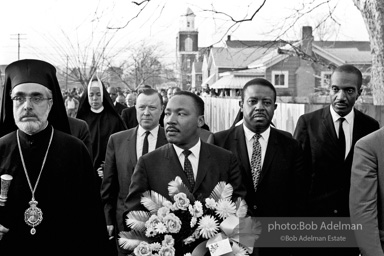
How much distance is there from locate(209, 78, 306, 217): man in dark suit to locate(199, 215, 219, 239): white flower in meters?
1.52

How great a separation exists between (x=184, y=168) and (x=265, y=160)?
1.15 metres

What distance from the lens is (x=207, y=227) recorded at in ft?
12.5

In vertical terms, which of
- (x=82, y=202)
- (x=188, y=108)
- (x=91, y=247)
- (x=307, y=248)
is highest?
(x=188, y=108)

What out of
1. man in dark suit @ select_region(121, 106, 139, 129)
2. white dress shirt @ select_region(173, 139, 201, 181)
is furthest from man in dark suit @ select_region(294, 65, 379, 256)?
man in dark suit @ select_region(121, 106, 139, 129)

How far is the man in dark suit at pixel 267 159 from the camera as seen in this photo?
5.35 meters

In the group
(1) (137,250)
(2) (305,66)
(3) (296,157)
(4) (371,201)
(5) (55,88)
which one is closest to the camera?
(1) (137,250)

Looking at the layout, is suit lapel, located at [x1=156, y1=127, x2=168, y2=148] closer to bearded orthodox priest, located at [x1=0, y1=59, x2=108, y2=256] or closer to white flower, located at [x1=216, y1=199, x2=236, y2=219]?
bearded orthodox priest, located at [x1=0, y1=59, x2=108, y2=256]

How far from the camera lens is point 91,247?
14.1 ft

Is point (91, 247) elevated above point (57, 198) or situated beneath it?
situated beneath

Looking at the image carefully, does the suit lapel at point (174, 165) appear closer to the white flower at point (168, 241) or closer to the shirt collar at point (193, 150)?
the shirt collar at point (193, 150)

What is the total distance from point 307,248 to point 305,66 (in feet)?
135

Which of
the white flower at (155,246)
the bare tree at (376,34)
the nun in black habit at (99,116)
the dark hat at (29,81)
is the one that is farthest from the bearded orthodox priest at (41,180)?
the bare tree at (376,34)

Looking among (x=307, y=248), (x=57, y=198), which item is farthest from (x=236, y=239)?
(x=307, y=248)

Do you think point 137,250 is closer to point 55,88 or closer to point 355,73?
point 55,88
